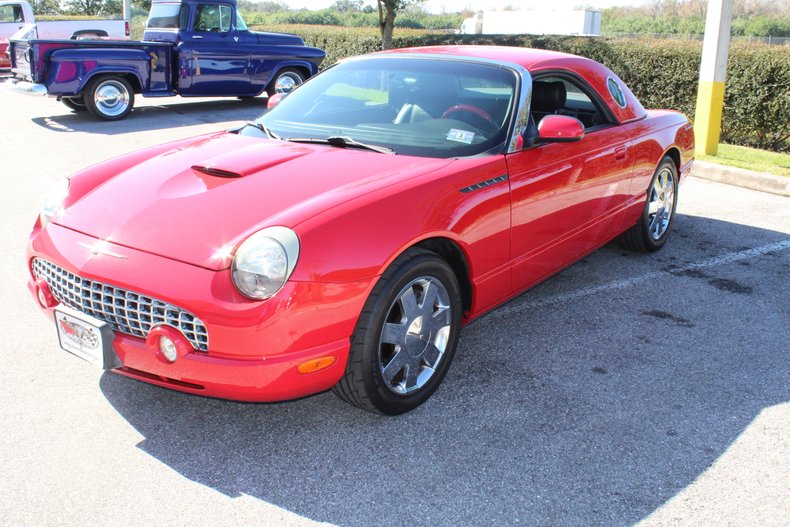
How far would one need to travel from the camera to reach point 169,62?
12.8 meters

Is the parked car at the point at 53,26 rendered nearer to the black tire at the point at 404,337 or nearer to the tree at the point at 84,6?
the black tire at the point at 404,337

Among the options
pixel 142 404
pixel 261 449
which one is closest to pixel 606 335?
pixel 261 449

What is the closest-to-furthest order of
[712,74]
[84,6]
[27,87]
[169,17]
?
[712,74], [27,87], [169,17], [84,6]

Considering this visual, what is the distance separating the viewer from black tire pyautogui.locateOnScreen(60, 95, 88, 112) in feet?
42.8

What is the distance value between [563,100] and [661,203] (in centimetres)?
145

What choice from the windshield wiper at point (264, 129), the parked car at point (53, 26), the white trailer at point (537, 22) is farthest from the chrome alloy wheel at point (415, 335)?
the white trailer at point (537, 22)

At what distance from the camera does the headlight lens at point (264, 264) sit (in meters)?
2.80

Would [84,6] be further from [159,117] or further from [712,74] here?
[712,74]

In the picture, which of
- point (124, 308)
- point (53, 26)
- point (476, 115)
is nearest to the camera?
point (124, 308)

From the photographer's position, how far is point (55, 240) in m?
3.27

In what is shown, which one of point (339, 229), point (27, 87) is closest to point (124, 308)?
point (339, 229)

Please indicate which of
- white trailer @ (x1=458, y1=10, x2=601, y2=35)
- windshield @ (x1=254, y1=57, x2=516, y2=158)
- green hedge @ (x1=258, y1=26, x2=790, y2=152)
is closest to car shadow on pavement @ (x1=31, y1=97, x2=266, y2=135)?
green hedge @ (x1=258, y1=26, x2=790, y2=152)

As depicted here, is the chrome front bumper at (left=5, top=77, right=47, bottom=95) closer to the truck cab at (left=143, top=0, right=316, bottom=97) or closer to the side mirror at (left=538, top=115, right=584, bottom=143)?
the truck cab at (left=143, top=0, right=316, bottom=97)

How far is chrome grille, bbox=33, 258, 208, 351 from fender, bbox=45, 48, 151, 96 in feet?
31.5
